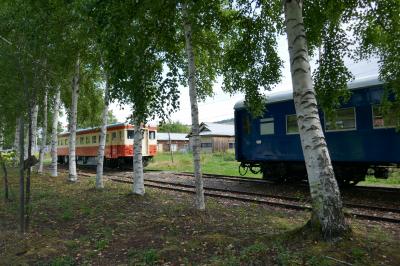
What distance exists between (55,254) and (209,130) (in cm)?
4594

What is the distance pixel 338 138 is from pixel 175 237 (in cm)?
711

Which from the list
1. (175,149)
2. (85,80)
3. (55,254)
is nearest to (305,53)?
(55,254)

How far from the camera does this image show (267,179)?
14883 millimetres

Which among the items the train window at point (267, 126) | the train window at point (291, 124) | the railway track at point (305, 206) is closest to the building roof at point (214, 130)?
the train window at point (267, 126)

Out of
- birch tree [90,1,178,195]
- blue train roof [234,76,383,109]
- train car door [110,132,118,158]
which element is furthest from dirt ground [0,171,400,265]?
train car door [110,132,118,158]

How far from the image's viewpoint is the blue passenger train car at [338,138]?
1092 cm

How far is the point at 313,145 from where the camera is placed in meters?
5.36

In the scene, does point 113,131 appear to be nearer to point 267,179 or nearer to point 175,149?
point 267,179

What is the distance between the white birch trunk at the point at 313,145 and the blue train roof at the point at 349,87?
5.81 metres

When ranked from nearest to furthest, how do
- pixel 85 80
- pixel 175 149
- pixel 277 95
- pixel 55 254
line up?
pixel 55 254 < pixel 277 95 < pixel 85 80 < pixel 175 149

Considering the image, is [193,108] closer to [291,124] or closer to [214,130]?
[291,124]

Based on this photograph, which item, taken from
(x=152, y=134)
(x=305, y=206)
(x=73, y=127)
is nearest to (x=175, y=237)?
(x=305, y=206)

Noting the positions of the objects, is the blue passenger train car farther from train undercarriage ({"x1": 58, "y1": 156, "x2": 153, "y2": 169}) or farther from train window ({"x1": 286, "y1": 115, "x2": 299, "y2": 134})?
train undercarriage ({"x1": 58, "y1": 156, "x2": 153, "y2": 169})

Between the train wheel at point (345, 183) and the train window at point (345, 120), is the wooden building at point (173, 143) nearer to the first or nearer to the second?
the train wheel at point (345, 183)
